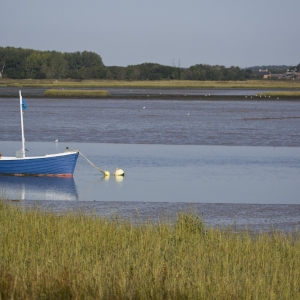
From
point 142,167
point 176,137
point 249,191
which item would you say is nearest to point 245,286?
point 249,191

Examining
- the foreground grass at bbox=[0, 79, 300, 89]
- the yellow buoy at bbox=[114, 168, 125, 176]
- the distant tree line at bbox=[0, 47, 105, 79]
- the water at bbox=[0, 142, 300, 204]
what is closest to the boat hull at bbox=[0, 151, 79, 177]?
the water at bbox=[0, 142, 300, 204]

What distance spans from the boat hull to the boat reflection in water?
18cm

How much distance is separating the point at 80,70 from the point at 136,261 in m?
167

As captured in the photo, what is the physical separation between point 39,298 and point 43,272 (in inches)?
23.1

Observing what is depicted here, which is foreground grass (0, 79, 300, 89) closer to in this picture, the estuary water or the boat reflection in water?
the estuary water

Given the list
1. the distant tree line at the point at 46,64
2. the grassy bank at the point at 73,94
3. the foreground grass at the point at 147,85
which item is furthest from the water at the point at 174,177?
the distant tree line at the point at 46,64

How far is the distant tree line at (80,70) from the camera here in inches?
6452

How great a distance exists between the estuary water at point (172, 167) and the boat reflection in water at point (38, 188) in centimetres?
3

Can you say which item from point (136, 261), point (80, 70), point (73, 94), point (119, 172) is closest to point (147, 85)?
point (80, 70)

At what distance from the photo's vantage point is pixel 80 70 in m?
173

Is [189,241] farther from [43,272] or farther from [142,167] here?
[142,167]

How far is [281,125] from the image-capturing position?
39.8 metres

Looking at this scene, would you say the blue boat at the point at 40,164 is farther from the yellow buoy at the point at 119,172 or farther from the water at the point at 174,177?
the yellow buoy at the point at 119,172

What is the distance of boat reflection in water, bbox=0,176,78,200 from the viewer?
55.5 ft
